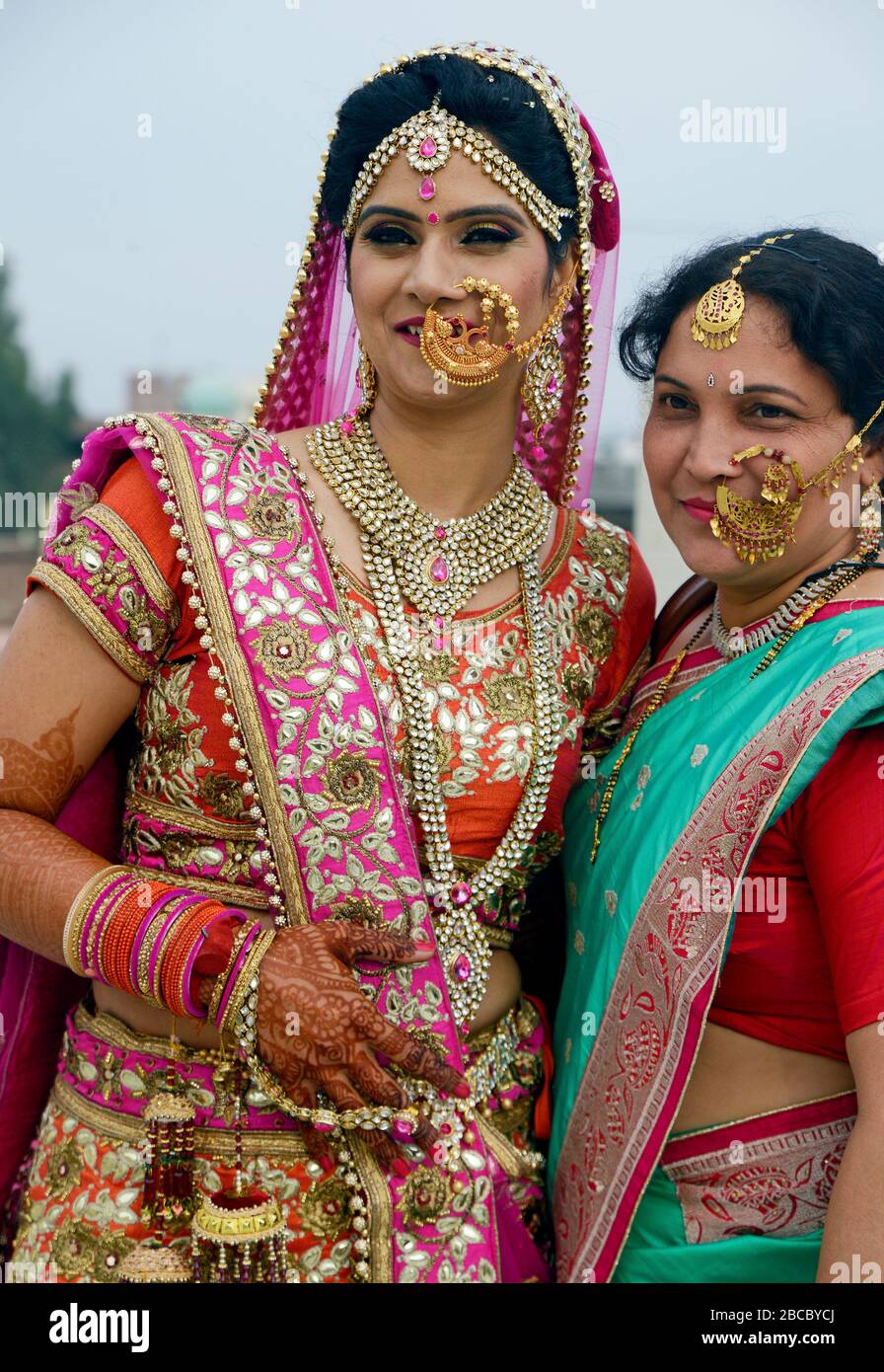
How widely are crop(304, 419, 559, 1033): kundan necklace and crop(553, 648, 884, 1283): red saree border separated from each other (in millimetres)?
223

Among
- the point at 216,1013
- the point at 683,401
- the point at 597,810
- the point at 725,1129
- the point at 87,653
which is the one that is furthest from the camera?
the point at 597,810

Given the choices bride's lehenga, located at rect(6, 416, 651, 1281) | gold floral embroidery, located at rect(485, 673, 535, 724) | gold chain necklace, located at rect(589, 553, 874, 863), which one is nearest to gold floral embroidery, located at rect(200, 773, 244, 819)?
bride's lehenga, located at rect(6, 416, 651, 1281)

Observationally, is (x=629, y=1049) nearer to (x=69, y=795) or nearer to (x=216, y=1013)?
(x=216, y=1013)

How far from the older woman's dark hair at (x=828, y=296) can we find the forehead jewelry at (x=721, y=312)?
14 mm

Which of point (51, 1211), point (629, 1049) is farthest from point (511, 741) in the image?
point (51, 1211)

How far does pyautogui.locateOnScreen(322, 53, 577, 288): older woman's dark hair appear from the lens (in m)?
1.87

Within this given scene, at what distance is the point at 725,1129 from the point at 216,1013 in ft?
2.48

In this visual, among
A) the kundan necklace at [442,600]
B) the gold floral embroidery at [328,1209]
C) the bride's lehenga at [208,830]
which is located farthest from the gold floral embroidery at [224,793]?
the gold floral embroidery at [328,1209]

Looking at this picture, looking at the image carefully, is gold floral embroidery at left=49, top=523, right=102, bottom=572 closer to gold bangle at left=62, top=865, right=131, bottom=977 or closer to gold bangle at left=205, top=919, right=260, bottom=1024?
gold bangle at left=62, top=865, right=131, bottom=977

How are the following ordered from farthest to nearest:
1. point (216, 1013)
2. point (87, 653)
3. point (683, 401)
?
point (683, 401), point (87, 653), point (216, 1013)

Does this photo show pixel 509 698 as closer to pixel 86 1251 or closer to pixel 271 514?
pixel 271 514

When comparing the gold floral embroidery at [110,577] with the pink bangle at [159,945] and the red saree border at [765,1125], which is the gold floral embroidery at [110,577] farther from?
the red saree border at [765,1125]
